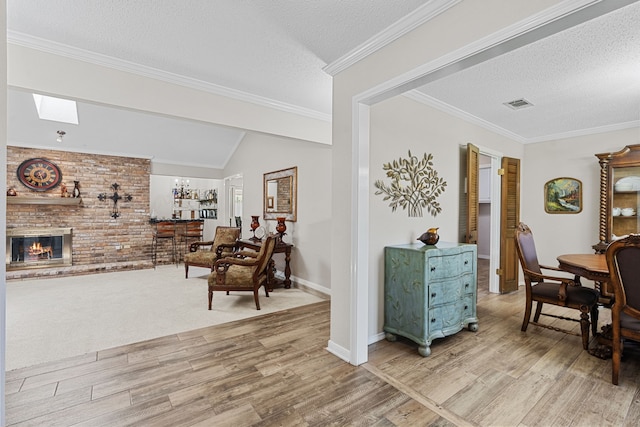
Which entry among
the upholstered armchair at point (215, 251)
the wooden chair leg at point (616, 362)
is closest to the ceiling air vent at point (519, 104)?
the wooden chair leg at point (616, 362)

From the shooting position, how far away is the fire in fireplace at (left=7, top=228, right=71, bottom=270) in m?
5.75

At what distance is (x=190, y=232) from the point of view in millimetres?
7582

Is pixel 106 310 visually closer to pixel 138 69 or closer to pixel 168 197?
pixel 138 69

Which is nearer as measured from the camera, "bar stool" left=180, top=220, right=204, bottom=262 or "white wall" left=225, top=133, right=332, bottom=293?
"white wall" left=225, top=133, right=332, bottom=293

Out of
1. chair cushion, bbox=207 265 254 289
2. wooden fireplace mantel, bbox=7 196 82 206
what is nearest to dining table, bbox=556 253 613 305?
chair cushion, bbox=207 265 254 289

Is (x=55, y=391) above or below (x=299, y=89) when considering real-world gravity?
below

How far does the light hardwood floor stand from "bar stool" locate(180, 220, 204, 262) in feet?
16.2

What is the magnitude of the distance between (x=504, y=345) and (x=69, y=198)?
7.72m

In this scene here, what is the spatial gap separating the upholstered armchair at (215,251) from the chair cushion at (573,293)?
13.8 feet

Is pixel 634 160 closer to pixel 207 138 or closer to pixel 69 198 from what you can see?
pixel 207 138

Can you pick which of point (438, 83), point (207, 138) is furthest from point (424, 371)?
point (207, 138)

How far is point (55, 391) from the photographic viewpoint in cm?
207

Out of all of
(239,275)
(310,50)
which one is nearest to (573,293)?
(310,50)

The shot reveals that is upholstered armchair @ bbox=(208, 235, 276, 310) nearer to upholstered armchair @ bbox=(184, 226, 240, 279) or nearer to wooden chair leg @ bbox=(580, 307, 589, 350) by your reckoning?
upholstered armchair @ bbox=(184, 226, 240, 279)
